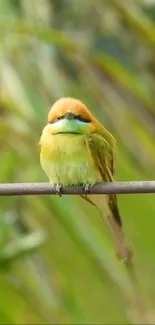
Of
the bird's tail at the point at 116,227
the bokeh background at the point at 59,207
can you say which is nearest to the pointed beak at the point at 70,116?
the bird's tail at the point at 116,227

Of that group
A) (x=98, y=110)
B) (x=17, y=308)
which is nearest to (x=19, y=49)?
(x=98, y=110)

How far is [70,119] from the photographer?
107 centimetres

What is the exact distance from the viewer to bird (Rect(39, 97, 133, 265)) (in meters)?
1.09

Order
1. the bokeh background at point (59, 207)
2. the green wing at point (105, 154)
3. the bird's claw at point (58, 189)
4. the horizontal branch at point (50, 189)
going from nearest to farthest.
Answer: the horizontal branch at point (50, 189) < the bird's claw at point (58, 189) < the green wing at point (105, 154) < the bokeh background at point (59, 207)

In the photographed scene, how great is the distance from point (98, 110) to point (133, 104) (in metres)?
0.10

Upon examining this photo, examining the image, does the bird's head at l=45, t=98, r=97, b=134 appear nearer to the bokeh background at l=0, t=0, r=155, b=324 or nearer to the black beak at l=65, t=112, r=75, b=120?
the black beak at l=65, t=112, r=75, b=120

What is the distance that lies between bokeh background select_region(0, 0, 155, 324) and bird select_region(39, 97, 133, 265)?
236 millimetres

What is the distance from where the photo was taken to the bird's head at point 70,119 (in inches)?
42.5

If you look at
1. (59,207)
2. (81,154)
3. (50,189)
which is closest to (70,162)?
(81,154)

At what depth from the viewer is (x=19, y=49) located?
1898 mm

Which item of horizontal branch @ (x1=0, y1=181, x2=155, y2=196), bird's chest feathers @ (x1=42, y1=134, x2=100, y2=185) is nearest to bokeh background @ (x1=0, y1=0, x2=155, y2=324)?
bird's chest feathers @ (x1=42, y1=134, x2=100, y2=185)

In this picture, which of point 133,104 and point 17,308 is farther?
point 133,104

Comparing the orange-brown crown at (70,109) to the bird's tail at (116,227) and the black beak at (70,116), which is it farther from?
the bird's tail at (116,227)

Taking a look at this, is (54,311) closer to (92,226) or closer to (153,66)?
(92,226)
